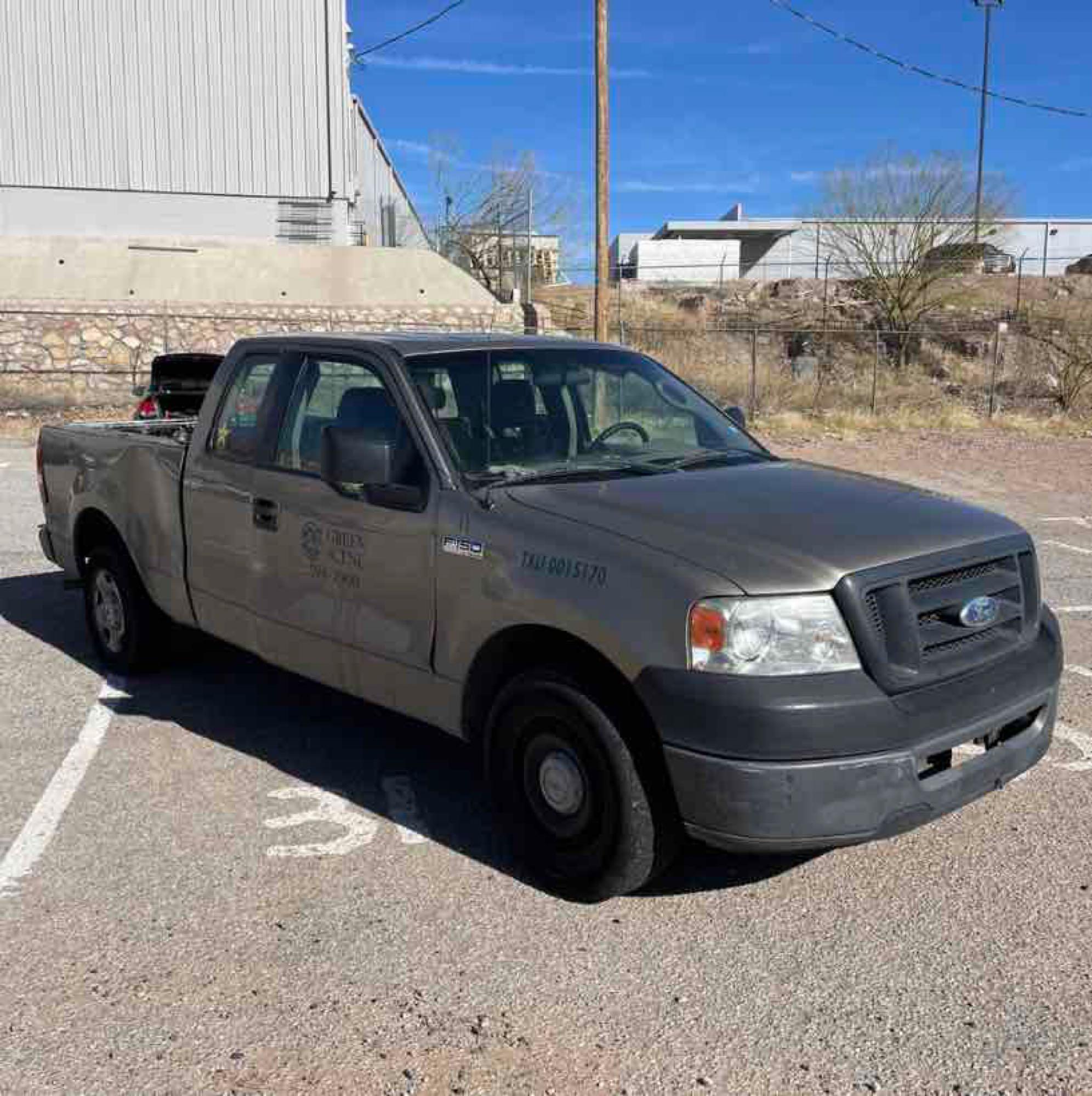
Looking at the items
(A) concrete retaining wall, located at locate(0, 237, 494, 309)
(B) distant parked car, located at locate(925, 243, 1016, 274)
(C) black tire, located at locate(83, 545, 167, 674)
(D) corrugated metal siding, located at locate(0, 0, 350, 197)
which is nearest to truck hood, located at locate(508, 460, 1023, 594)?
(C) black tire, located at locate(83, 545, 167, 674)

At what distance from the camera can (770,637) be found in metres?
3.38

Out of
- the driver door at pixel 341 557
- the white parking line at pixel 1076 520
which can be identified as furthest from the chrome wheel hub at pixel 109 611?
the white parking line at pixel 1076 520

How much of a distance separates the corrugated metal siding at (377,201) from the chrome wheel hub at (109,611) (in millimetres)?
25086

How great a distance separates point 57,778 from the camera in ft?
16.4

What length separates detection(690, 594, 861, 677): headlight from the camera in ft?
11.0

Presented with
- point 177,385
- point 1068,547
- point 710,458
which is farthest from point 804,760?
point 177,385

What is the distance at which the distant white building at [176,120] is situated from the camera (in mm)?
28062

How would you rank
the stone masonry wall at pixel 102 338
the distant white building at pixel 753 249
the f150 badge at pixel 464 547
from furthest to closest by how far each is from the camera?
1. the distant white building at pixel 753 249
2. the stone masonry wall at pixel 102 338
3. the f150 badge at pixel 464 547

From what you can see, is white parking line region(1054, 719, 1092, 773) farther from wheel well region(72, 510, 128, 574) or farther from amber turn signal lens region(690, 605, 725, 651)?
wheel well region(72, 510, 128, 574)

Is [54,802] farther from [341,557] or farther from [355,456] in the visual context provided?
[355,456]

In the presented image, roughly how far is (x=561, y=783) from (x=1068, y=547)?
8.20m

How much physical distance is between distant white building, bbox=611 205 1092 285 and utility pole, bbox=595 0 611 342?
2689cm

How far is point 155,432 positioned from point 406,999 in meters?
4.71

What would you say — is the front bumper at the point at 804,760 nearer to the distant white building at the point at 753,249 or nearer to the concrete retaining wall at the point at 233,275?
the concrete retaining wall at the point at 233,275
